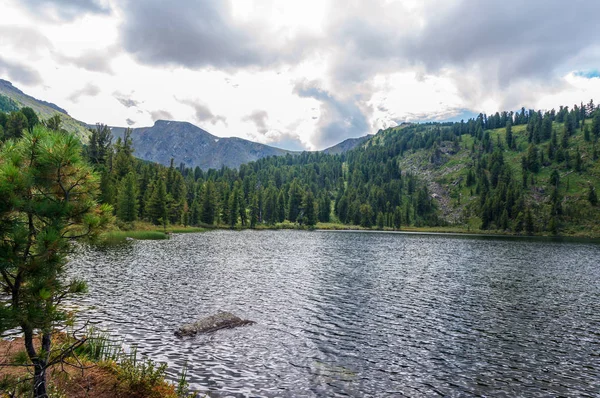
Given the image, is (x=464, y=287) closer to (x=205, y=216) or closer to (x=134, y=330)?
(x=134, y=330)

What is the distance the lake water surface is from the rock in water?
934 millimetres

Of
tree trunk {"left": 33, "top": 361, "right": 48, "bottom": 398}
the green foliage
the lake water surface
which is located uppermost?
the green foliage

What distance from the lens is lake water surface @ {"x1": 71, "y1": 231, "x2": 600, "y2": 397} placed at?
18.6 metres

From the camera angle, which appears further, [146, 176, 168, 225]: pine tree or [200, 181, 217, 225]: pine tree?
[200, 181, 217, 225]: pine tree

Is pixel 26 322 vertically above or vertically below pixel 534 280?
above

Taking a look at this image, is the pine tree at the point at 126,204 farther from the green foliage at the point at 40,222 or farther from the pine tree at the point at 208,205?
the green foliage at the point at 40,222

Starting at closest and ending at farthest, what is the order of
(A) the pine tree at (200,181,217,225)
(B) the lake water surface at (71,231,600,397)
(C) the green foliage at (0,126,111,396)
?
(C) the green foliage at (0,126,111,396)
(B) the lake water surface at (71,231,600,397)
(A) the pine tree at (200,181,217,225)

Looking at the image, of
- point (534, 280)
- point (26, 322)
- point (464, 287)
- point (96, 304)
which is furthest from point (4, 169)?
point (534, 280)

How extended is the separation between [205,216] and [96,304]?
154703 millimetres

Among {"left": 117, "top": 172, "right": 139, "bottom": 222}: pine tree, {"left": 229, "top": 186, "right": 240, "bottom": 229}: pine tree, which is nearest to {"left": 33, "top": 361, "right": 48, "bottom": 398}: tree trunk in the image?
{"left": 117, "top": 172, "right": 139, "bottom": 222}: pine tree

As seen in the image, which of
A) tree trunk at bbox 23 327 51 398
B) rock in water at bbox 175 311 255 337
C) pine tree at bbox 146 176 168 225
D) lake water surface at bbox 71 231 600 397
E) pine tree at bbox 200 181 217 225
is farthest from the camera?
pine tree at bbox 200 181 217 225

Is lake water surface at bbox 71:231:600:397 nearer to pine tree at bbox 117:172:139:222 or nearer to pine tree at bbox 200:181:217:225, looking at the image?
pine tree at bbox 117:172:139:222

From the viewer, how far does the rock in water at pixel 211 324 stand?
79.5 ft

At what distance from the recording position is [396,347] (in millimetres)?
23828
